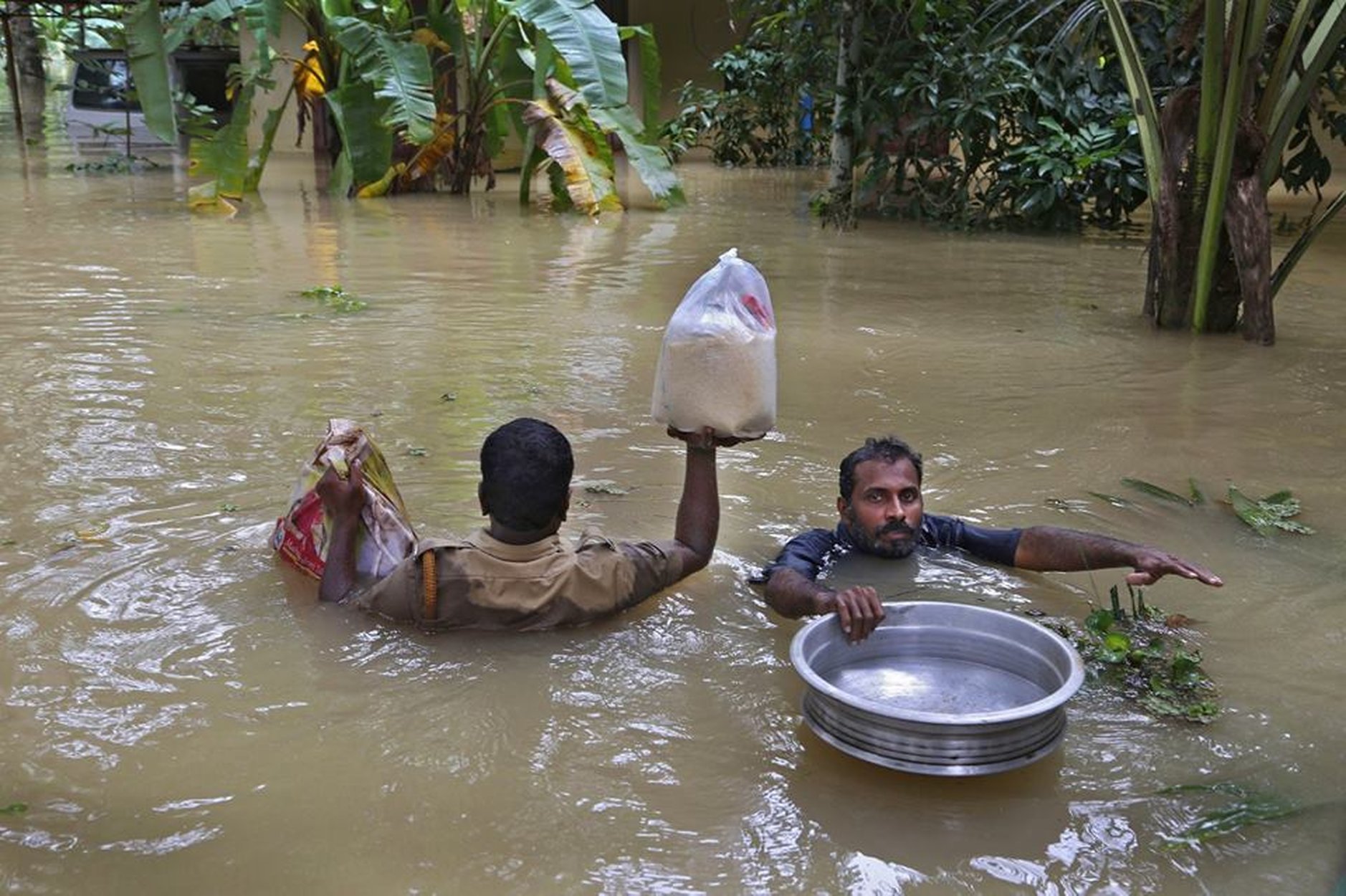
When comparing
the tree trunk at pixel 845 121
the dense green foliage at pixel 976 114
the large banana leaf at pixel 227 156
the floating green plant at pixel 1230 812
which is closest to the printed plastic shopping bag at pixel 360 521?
the floating green plant at pixel 1230 812

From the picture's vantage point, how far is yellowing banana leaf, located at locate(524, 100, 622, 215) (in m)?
11.2

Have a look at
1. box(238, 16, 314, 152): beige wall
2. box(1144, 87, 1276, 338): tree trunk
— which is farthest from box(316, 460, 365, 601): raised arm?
box(238, 16, 314, 152): beige wall

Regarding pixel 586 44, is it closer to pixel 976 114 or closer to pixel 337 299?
pixel 976 114

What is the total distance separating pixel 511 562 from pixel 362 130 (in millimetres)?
9930

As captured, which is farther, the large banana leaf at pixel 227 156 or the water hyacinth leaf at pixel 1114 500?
the large banana leaf at pixel 227 156

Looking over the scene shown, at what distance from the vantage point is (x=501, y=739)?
2613 mm

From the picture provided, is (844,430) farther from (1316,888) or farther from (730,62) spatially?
(730,62)

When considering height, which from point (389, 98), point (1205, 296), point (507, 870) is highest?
point (389, 98)

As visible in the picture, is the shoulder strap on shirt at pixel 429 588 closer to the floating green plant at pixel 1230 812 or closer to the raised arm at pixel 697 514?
the raised arm at pixel 697 514

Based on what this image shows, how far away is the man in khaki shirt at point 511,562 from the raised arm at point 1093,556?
0.86 meters

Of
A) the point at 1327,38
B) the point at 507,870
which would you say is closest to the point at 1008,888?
the point at 507,870

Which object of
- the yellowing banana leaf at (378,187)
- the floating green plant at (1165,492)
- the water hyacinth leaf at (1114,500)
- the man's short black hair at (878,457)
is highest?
the yellowing banana leaf at (378,187)

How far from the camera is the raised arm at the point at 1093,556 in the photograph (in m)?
3.04

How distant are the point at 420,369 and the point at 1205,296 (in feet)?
12.8
